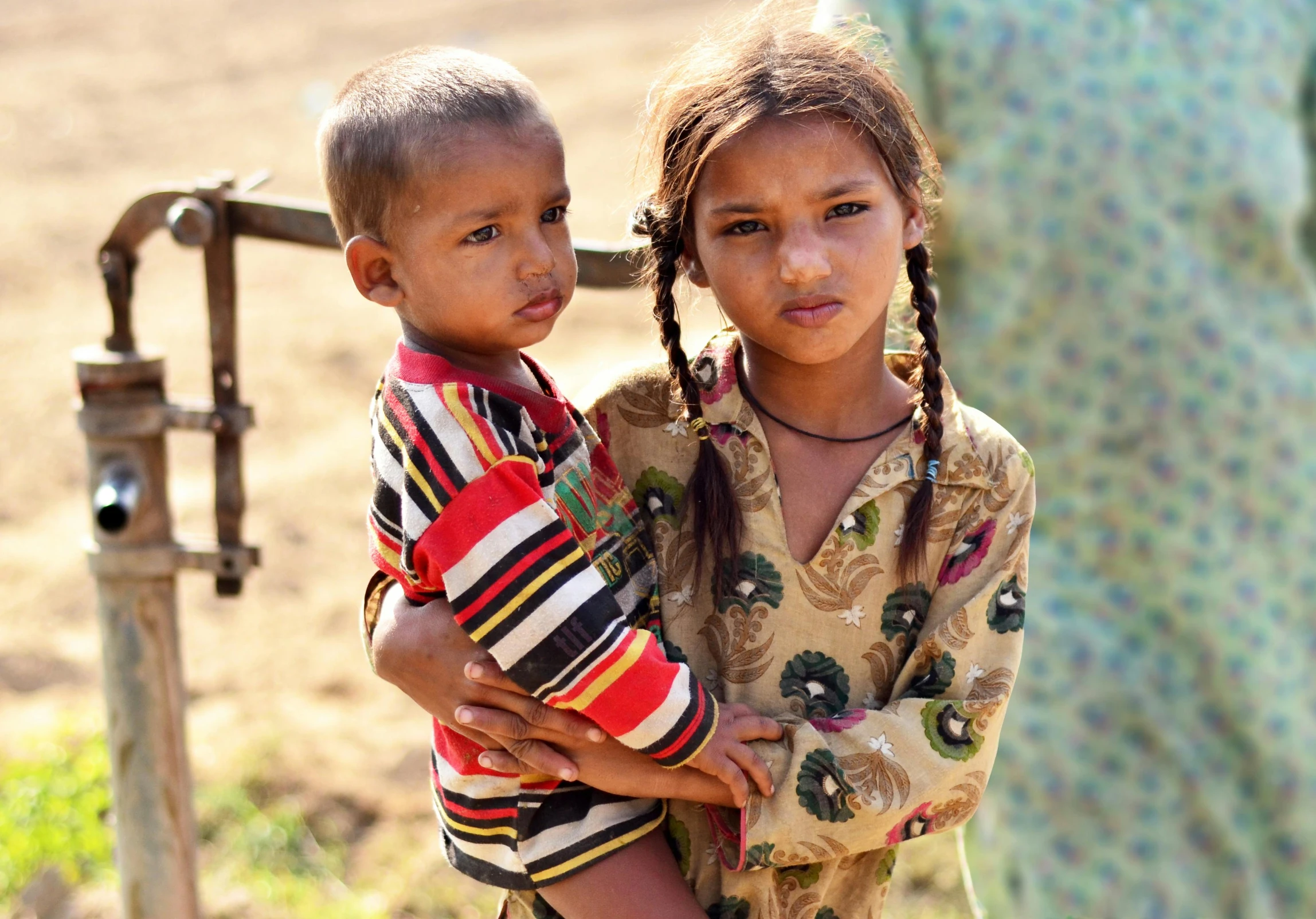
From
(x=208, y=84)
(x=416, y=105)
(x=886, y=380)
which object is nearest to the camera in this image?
(x=416, y=105)

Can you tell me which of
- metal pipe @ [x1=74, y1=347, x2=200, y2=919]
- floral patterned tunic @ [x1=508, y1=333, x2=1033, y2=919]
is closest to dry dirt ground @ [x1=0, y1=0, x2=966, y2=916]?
floral patterned tunic @ [x1=508, y1=333, x2=1033, y2=919]

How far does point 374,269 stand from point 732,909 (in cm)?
81

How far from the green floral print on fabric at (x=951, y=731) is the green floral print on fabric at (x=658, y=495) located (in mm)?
362

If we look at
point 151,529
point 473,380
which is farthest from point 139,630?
point 473,380

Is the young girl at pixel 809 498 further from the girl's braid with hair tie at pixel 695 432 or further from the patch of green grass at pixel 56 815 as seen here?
the patch of green grass at pixel 56 815

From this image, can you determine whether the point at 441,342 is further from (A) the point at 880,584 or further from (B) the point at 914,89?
(B) the point at 914,89

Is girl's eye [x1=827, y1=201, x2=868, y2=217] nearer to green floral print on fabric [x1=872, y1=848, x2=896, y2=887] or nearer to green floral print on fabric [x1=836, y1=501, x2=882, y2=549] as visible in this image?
green floral print on fabric [x1=836, y1=501, x2=882, y2=549]

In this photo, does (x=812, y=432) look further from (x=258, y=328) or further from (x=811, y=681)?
(x=258, y=328)

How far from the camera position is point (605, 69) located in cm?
1168

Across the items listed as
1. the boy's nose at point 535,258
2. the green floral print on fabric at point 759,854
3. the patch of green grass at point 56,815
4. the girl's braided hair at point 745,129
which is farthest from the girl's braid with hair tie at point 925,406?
the patch of green grass at point 56,815

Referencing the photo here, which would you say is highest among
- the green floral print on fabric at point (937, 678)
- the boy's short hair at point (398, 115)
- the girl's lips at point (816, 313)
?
the boy's short hair at point (398, 115)

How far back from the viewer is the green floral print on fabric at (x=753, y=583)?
60.1 inches

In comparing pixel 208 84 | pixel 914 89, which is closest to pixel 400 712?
pixel 914 89

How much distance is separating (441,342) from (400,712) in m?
2.77
